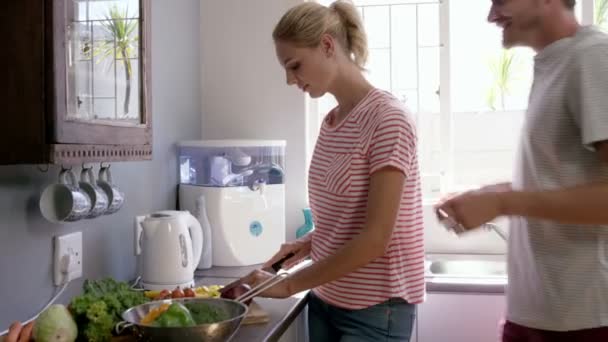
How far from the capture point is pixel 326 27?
1411 millimetres

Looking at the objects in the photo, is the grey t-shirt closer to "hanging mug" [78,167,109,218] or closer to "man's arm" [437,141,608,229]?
"man's arm" [437,141,608,229]

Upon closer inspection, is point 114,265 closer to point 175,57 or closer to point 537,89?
point 175,57

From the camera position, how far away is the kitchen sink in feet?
7.98

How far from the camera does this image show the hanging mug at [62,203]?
1.36m

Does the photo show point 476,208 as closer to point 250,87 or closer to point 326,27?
point 326,27

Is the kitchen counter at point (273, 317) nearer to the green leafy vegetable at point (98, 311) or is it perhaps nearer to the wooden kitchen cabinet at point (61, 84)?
the green leafy vegetable at point (98, 311)

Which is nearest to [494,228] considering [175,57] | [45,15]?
[175,57]

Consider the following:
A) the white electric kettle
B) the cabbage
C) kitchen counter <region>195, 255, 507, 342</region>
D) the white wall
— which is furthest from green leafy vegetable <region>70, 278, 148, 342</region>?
the white wall

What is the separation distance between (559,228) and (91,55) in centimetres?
95

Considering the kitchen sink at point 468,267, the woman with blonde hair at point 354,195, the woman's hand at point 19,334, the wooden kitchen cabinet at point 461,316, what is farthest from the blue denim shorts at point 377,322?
the kitchen sink at point 468,267

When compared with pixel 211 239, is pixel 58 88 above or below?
above

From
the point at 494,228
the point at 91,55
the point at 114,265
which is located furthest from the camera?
the point at 494,228

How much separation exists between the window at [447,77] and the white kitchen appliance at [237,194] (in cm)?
49

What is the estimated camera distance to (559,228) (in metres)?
1.04
